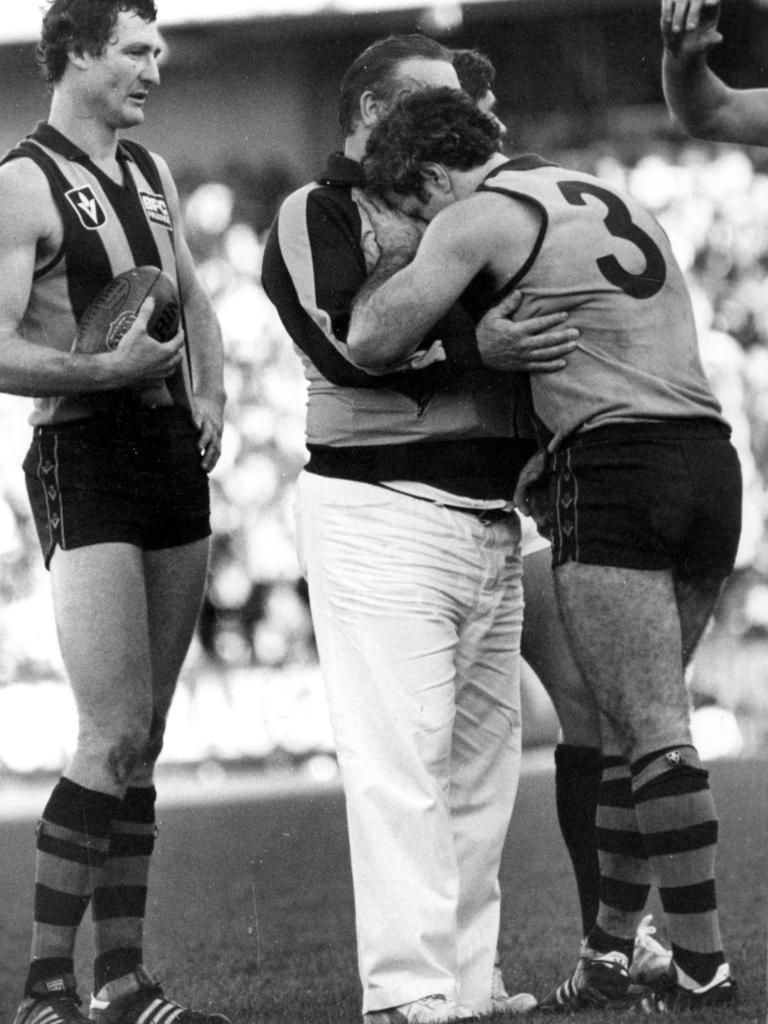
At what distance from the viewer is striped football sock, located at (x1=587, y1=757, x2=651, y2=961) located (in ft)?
10.1

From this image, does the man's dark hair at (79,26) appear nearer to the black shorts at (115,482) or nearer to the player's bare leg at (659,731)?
the black shorts at (115,482)

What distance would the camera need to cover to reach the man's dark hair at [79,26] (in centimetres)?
305

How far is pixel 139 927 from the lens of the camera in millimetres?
3043

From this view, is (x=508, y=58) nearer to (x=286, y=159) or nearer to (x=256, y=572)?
(x=286, y=159)

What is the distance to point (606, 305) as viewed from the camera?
272 cm

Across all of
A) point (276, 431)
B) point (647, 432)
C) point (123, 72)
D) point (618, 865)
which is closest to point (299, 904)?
point (618, 865)

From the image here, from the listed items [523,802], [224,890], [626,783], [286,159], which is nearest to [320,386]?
[626,783]

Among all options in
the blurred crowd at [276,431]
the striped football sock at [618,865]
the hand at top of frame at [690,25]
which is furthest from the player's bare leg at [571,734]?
the blurred crowd at [276,431]

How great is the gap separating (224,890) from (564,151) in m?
4.18

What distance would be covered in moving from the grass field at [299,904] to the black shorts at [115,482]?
2.62 ft

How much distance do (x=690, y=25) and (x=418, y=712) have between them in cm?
115

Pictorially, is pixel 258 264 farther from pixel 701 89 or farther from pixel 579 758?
pixel 701 89

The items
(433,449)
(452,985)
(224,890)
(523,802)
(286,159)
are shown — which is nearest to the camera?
(452,985)

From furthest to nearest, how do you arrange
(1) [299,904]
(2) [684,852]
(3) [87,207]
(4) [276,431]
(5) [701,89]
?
(4) [276,431] → (1) [299,904] → (3) [87,207] → (5) [701,89] → (2) [684,852]
